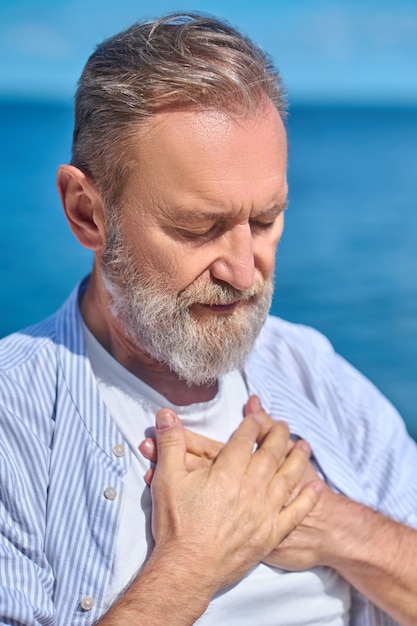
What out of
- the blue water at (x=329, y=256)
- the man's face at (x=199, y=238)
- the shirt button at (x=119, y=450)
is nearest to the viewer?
the man's face at (x=199, y=238)

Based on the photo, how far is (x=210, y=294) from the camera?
6.04 feet

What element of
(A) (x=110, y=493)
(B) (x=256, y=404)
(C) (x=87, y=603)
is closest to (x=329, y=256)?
(B) (x=256, y=404)

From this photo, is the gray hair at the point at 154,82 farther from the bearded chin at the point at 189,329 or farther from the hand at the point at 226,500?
the hand at the point at 226,500

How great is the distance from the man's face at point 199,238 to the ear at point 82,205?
48 millimetres

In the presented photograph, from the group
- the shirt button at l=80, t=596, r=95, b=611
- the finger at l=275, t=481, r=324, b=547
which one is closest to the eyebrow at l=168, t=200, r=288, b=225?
the finger at l=275, t=481, r=324, b=547

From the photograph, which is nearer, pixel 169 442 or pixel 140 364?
pixel 169 442

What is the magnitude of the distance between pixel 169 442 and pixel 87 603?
32 centimetres

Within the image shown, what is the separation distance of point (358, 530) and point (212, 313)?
523 mm

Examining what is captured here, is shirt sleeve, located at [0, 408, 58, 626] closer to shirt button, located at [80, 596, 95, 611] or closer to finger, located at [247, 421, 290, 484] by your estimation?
shirt button, located at [80, 596, 95, 611]

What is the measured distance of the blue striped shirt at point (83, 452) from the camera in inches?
68.7

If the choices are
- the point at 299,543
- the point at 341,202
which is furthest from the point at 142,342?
the point at 341,202

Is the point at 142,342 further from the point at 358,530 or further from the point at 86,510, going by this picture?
the point at 358,530

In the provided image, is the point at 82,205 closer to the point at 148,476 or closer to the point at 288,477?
the point at 148,476

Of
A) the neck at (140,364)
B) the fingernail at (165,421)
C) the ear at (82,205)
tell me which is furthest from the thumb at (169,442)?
the ear at (82,205)
